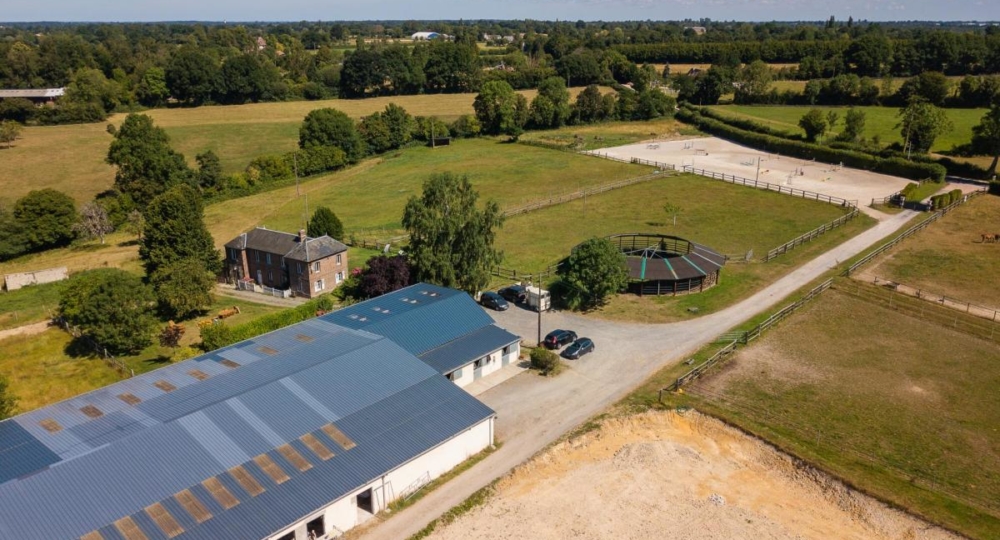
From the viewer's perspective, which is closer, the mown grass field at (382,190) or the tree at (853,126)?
the mown grass field at (382,190)

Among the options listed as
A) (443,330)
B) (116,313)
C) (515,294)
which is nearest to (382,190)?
(515,294)

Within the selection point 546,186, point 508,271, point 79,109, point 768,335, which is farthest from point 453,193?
point 79,109

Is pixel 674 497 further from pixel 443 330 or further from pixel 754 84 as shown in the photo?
pixel 754 84

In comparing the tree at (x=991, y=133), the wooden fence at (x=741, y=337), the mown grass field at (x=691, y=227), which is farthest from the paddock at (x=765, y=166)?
the wooden fence at (x=741, y=337)

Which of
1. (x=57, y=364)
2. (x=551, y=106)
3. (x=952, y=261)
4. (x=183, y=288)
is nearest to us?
(x=57, y=364)

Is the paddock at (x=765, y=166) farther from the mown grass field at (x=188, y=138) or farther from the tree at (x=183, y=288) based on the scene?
the tree at (x=183, y=288)
